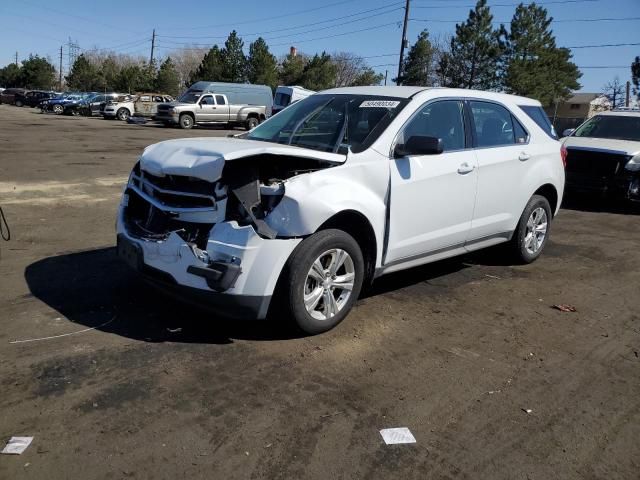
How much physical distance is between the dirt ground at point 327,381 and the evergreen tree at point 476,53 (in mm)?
44545

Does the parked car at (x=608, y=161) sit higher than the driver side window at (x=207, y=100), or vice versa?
the driver side window at (x=207, y=100)

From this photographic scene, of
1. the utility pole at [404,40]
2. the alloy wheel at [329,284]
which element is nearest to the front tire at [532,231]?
the alloy wheel at [329,284]

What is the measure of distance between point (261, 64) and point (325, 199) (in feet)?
167

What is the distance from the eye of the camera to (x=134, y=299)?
471 cm

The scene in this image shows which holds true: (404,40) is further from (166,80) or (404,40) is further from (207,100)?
(166,80)

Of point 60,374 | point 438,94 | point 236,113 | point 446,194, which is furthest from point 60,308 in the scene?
point 236,113

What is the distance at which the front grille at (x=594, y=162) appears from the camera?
10023 millimetres

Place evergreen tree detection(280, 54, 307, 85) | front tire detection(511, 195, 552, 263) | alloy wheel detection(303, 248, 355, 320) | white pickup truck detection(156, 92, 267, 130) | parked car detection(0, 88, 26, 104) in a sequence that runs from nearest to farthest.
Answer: alloy wheel detection(303, 248, 355, 320), front tire detection(511, 195, 552, 263), white pickup truck detection(156, 92, 267, 130), evergreen tree detection(280, 54, 307, 85), parked car detection(0, 88, 26, 104)

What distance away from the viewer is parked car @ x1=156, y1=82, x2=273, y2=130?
100.0ft

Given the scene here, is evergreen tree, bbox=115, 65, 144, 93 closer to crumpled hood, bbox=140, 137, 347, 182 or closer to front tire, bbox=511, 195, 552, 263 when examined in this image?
front tire, bbox=511, 195, 552, 263

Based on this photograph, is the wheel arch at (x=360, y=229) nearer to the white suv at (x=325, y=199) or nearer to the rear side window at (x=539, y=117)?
the white suv at (x=325, y=199)

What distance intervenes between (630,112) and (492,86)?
38.1 metres

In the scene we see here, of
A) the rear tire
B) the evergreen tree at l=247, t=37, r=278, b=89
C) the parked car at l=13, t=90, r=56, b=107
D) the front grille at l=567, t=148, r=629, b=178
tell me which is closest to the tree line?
the evergreen tree at l=247, t=37, r=278, b=89

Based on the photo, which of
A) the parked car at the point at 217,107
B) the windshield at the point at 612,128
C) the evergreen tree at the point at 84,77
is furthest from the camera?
the evergreen tree at the point at 84,77
